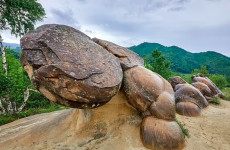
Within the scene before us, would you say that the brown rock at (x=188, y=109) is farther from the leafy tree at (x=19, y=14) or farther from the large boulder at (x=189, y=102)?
the leafy tree at (x=19, y=14)

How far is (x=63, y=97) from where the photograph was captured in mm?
4496

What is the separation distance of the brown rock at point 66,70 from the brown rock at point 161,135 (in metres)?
2.23

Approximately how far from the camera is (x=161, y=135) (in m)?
5.74

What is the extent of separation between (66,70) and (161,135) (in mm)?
4198

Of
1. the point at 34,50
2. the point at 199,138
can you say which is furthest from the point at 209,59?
the point at 34,50

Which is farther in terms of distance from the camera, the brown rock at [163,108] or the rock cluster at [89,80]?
the brown rock at [163,108]

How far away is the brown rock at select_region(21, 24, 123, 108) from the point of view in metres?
4.35

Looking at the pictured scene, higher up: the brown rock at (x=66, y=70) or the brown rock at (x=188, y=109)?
the brown rock at (x=66, y=70)

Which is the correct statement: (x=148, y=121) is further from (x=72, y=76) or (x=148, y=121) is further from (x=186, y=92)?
(x=186, y=92)

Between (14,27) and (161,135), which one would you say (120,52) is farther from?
(14,27)

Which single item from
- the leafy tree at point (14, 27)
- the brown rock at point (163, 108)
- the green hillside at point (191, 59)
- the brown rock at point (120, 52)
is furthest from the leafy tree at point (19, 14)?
the green hillside at point (191, 59)

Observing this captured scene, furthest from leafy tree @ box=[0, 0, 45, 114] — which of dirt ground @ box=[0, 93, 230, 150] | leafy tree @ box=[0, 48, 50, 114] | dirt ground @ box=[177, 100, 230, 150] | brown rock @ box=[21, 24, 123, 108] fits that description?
dirt ground @ box=[177, 100, 230, 150]

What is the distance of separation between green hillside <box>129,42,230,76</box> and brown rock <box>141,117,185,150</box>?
67546 millimetres

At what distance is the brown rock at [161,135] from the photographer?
567cm
